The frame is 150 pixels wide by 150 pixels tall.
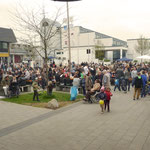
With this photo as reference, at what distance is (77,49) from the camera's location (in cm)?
5197

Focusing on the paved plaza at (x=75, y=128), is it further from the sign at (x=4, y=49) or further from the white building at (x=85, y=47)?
the white building at (x=85, y=47)

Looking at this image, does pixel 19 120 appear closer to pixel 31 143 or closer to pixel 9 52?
pixel 31 143

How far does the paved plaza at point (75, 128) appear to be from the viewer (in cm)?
484

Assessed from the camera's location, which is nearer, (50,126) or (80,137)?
(80,137)

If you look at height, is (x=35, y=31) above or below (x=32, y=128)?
above

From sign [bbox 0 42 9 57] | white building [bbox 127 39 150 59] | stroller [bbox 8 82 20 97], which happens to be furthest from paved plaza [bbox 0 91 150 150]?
white building [bbox 127 39 150 59]

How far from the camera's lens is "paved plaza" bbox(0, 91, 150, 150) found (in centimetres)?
484

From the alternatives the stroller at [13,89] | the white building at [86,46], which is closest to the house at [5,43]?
the white building at [86,46]

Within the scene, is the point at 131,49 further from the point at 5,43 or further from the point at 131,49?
the point at 5,43

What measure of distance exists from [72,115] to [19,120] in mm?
2290

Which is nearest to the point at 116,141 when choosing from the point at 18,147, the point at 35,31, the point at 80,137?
the point at 80,137

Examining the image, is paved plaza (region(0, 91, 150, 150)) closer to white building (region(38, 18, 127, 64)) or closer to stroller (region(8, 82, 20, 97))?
stroller (region(8, 82, 20, 97))

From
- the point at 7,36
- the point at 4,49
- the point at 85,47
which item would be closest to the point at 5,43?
the point at 4,49

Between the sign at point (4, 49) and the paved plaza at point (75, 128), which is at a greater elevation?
the sign at point (4, 49)
